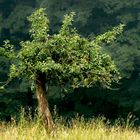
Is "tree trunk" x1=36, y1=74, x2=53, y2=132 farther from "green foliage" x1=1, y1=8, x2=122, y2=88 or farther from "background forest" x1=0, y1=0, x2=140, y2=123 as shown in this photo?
"background forest" x1=0, y1=0, x2=140, y2=123

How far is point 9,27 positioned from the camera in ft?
75.2

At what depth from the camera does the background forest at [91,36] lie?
2145 cm

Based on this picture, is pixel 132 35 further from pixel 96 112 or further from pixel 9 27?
pixel 9 27

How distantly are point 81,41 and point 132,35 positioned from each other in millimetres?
14286

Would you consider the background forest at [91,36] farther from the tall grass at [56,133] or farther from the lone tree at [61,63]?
the lone tree at [61,63]

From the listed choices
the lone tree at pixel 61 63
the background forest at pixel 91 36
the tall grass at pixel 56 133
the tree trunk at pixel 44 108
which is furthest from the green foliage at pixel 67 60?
the background forest at pixel 91 36

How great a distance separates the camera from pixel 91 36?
2227 centimetres


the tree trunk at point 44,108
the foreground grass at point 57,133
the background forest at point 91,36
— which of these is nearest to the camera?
the foreground grass at point 57,133

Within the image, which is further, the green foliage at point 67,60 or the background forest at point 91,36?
the background forest at point 91,36

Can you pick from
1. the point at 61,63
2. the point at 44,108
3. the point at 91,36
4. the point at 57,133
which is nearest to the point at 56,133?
the point at 57,133

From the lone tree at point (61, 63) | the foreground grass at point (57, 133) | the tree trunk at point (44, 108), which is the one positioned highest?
the lone tree at point (61, 63)

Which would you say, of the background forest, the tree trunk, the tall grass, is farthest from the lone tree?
the background forest

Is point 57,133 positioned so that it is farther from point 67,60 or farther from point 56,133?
point 67,60

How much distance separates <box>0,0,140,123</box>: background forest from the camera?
21.5 metres
